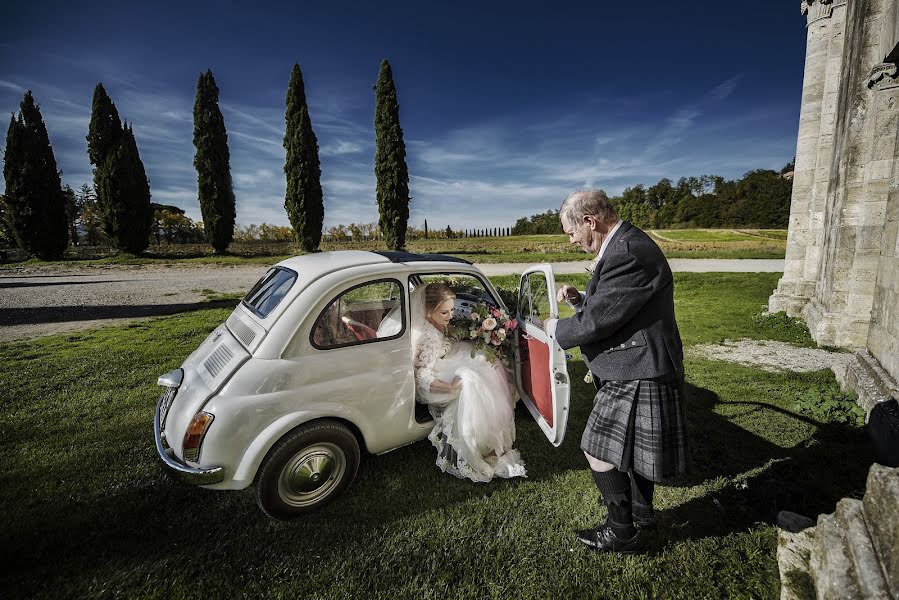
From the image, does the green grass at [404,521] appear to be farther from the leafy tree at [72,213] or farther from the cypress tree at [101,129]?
the leafy tree at [72,213]

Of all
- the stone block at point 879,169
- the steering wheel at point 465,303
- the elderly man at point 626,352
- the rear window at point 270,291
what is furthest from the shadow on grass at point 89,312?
the stone block at point 879,169

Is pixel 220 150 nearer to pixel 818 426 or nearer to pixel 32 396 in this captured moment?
pixel 32 396

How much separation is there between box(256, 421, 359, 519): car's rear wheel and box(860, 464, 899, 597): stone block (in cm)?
281

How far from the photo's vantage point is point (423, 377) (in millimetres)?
3348

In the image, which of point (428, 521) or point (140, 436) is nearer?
point (428, 521)

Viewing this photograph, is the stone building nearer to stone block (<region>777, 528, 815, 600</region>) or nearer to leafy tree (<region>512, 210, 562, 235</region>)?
stone block (<region>777, 528, 815, 600</region>)

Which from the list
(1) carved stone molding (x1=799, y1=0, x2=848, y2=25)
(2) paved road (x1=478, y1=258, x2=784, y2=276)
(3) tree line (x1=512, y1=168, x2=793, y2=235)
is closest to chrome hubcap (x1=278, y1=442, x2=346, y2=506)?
(1) carved stone molding (x1=799, y1=0, x2=848, y2=25)

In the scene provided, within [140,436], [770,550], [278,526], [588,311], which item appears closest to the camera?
[588,311]

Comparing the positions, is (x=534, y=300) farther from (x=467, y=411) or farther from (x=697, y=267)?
(x=697, y=267)

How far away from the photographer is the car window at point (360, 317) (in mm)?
2910

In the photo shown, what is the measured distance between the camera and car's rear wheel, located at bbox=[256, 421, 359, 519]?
2.64 meters

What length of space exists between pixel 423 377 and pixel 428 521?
107cm

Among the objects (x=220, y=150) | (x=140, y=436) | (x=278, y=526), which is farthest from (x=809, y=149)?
(x=220, y=150)

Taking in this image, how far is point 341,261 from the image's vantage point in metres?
3.20
